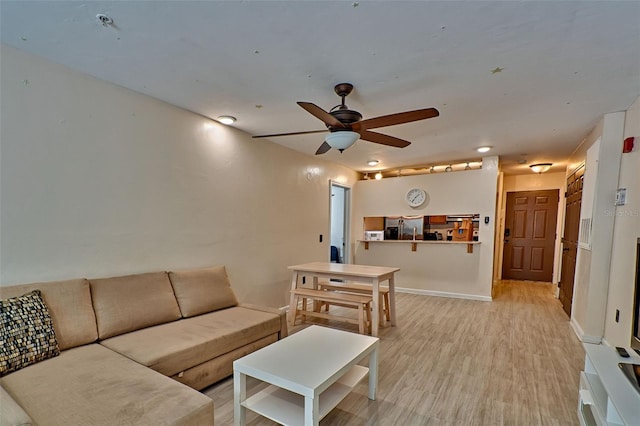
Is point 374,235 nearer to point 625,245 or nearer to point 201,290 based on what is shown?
point 625,245

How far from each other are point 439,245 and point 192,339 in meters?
4.49

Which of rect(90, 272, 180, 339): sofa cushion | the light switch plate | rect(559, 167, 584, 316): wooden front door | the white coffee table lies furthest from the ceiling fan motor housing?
rect(559, 167, 584, 316): wooden front door

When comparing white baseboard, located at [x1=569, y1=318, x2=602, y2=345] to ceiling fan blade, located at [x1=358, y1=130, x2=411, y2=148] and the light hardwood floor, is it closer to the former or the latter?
the light hardwood floor

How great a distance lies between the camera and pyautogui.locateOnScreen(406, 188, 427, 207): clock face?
5492 millimetres

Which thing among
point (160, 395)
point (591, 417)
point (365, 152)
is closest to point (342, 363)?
point (160, 395)

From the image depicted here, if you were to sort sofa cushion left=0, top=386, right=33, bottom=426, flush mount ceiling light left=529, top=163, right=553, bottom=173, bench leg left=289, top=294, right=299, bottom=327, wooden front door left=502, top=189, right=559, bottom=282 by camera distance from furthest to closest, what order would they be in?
wooden front door left=502, top=189, right=559, bottom=282
flush mount ceiling light left=529, top=163, right=553, bottom=173
bench leg left=289, top=294, right=299, bottom=327
sofa cushion left=0, top=386, right=33, bottom=426

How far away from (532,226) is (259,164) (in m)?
6.26

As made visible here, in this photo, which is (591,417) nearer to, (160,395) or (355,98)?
(160,395)

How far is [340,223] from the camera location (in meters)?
6.54

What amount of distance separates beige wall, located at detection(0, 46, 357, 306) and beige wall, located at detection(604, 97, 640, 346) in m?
3.67

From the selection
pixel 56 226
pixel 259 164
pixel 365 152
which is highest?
pixel 365 152

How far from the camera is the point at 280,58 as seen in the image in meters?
2.02

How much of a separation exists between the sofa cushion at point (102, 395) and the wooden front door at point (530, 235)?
24.0 ft

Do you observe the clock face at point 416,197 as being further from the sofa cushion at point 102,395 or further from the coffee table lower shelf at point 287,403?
the sofa cushion at point 102,395
